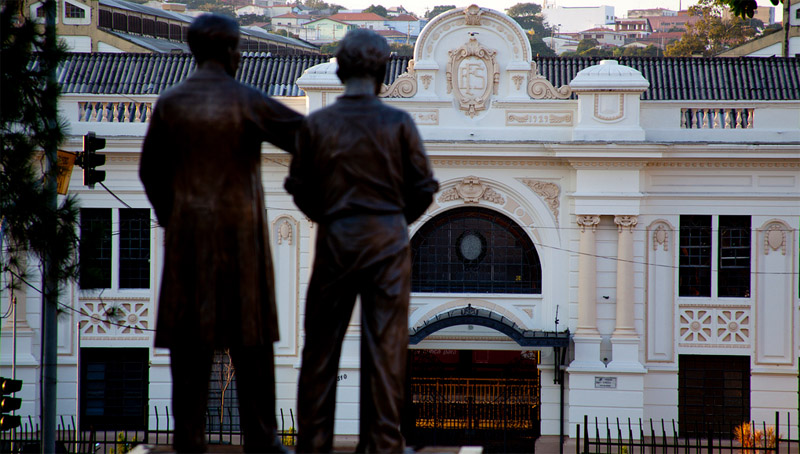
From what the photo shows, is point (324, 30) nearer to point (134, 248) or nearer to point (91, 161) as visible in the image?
point (134, 248)

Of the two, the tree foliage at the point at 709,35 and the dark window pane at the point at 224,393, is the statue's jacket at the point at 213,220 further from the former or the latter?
the tree foliage at the point at 709,35

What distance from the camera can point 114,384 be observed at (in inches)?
1104

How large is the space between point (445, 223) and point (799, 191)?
25.8ft

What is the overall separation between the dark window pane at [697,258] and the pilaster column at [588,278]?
78.4 inches

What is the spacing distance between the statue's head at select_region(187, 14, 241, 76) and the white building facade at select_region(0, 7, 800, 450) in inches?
727

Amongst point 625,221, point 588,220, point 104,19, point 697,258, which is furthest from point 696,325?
point 104,19

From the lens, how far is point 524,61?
2739 cm

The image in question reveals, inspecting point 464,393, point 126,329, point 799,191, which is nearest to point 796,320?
point 799,191

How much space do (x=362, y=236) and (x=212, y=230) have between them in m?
1.00

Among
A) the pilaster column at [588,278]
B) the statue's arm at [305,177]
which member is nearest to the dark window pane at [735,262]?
the pilaster column at [588,278]

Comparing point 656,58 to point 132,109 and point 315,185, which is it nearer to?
point 132,109

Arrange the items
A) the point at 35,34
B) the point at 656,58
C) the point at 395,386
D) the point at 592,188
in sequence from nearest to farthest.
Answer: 1. the point at 395,386
2. the point at 35,34
3. the point at 592,188
4. the point at 656,58

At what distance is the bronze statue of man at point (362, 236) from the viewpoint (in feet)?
26.7

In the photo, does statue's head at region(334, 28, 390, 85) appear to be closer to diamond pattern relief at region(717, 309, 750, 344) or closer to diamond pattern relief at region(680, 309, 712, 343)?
diamond pattern relief at region(680, 309, 712, 343)
